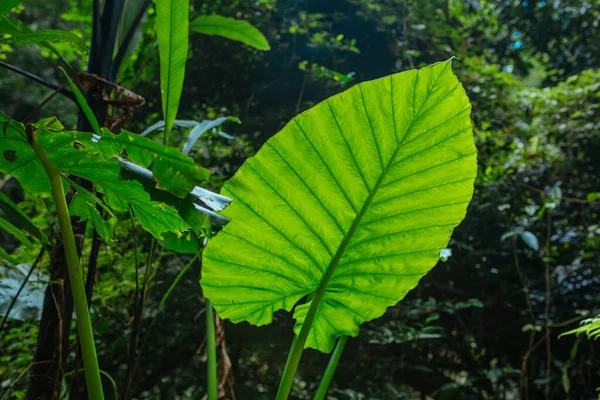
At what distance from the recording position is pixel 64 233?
42cm

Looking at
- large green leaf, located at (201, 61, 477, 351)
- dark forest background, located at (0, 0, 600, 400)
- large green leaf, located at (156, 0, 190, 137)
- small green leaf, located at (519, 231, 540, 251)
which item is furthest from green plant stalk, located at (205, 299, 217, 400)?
small green leaf, located at (519, 231, 540, 251)

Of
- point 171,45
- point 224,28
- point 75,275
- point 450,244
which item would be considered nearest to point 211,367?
point 75,275

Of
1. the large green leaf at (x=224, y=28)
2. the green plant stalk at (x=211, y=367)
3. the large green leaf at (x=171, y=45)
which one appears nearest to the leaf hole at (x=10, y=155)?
the large green leaf at (x=171, y=45)

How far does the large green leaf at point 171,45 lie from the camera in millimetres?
728

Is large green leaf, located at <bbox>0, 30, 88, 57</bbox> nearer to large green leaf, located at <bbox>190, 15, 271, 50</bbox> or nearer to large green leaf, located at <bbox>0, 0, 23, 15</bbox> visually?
large green leaf, located at <bbox>0, 0, 23, 15</bbox>

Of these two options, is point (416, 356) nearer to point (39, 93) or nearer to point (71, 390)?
point (71, 390)

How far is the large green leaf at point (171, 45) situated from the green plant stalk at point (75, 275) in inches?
13.3

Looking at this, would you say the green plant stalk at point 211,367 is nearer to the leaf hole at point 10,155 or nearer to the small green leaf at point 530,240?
the leaf hole at point 10,155

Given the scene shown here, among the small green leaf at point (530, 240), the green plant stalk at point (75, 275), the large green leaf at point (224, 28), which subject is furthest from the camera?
the small green leaf at point (530, 240)

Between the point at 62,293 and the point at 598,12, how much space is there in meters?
3.55

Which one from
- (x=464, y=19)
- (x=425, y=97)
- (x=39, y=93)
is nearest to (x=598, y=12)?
(x=464, y=19)

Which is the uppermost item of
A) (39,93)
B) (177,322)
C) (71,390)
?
(39,93)

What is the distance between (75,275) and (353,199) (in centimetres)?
32

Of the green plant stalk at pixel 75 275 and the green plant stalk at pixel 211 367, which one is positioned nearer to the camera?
the green plant stalk at pixel 75 275
